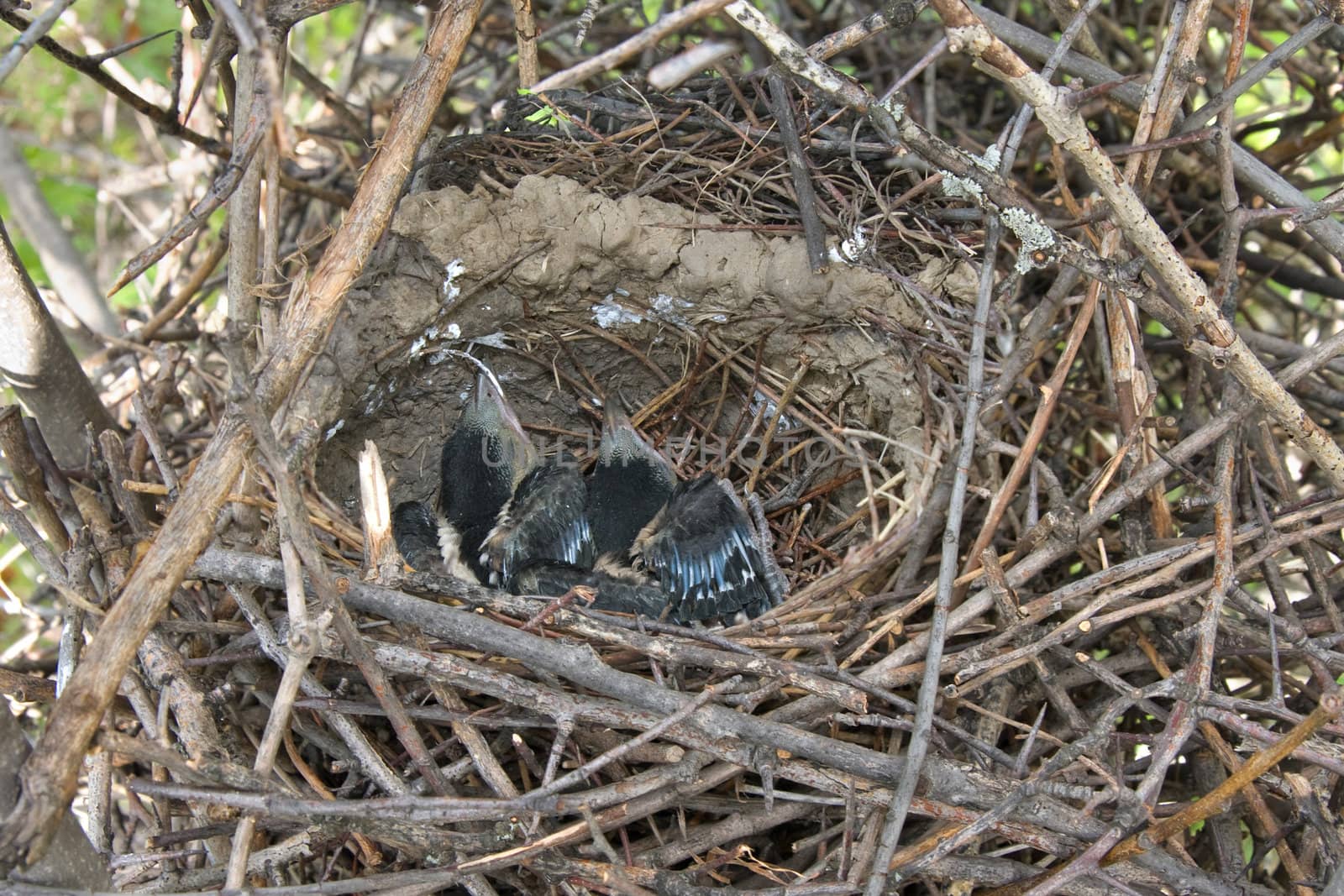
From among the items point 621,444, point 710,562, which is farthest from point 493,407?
point 710,562

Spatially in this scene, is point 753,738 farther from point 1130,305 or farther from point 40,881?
point 1130,305

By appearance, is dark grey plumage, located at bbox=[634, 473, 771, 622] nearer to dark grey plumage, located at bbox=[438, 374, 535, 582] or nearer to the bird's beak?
dark grey plumage, located at bbox=[438, 374, 535, 582]

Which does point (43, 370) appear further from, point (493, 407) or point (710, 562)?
point (710, 562)

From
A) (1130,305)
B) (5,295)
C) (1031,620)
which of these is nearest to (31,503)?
(5,295)

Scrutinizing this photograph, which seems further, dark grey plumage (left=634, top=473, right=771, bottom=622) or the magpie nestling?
the magpie nestling

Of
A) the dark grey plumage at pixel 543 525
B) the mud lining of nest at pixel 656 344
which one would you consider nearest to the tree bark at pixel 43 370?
the mud lining of nest at pixel 656 344

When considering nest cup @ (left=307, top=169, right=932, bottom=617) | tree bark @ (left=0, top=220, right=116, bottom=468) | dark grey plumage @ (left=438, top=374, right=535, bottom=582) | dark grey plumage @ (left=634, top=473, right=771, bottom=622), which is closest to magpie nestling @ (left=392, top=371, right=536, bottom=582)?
dark grey plumage @ (left=438, top=374, right=535, bottom=582)

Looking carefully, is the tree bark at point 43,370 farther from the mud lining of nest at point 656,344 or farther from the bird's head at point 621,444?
the bird's head at point 621,444
